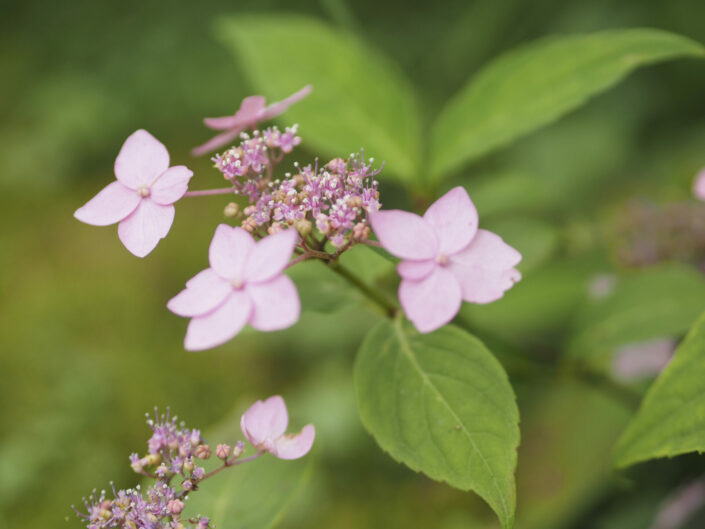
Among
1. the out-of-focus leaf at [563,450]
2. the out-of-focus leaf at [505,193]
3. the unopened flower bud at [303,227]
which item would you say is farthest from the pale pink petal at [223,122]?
the out-of-focus leaf at [563,450]

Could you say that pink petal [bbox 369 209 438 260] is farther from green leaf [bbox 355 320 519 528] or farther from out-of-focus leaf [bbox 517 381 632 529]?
out-of-focus leaf [bbox 517 381 632 529]

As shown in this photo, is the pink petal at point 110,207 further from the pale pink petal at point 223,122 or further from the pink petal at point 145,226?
the pale pink petal at point 223,122

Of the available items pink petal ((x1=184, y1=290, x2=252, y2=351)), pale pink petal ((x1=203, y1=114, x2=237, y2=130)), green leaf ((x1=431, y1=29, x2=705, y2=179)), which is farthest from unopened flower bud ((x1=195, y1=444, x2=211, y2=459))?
green leaf ((x1=431, y1=29, x2=705, y2=179))

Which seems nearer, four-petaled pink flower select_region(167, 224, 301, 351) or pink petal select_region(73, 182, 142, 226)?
four-petaled pink flower select_region(167, 224, 301, 351)

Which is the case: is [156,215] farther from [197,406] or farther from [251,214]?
[197,406]

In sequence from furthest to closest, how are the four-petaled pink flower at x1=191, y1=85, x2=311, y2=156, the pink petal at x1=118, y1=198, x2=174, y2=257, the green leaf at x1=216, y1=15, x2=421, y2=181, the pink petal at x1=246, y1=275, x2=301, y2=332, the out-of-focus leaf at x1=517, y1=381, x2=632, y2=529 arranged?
1. the out-of-focus leaf at x1=517, y1=381, x2=632, y2=529
2. the green leaf at x1=216, y1=15, x2=421, y2=181
3. the four-petaled pink flower at x1=191, y1=85, x2=311, y2=156
4. the pink petal at x1=118, y1=198, x2=174, y2=257
5. the pink petal at x1=246, y1=275, x2=301, y2=332

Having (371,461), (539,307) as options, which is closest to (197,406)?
(371,461)

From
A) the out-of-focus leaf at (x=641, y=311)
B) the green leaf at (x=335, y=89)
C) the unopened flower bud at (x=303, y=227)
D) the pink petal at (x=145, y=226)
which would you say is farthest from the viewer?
the green leaf at (x=335, y=89)
